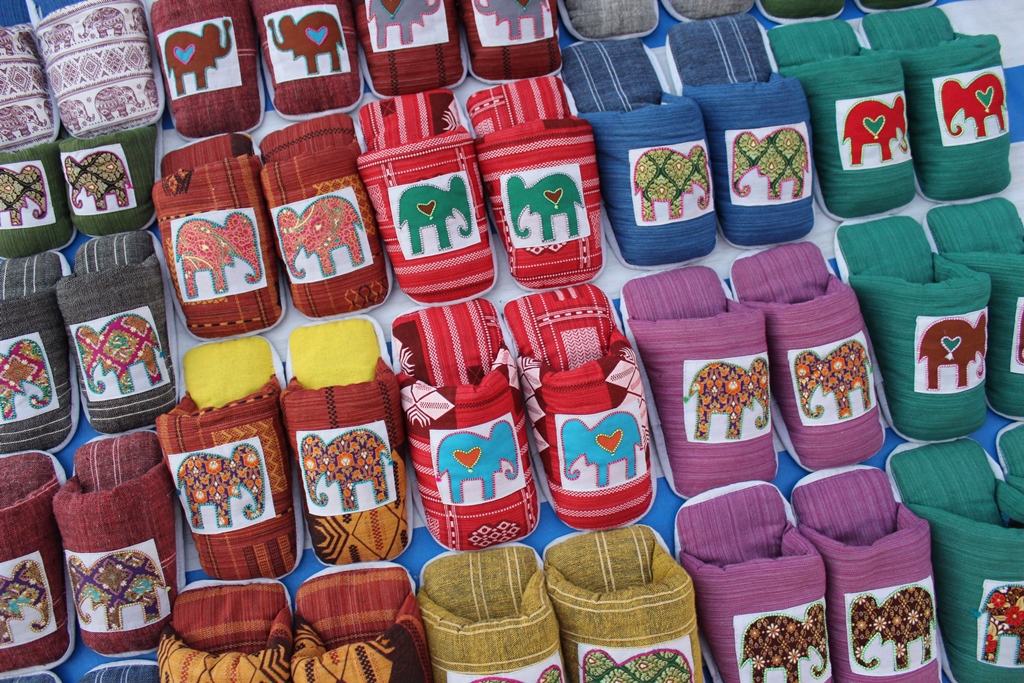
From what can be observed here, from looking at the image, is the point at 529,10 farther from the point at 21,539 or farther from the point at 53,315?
the point at 21,539

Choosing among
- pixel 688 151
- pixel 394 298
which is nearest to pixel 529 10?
pixel 688 151

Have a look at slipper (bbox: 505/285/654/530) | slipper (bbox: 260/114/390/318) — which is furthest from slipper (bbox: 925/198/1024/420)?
slipper (bbox: 260/114/390/318)

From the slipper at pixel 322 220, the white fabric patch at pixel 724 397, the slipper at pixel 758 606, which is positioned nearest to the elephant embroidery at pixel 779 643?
the slipper at pixel 758 606

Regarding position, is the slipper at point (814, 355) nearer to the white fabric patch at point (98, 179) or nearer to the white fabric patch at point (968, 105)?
the white fabric patch at point (968, 105)

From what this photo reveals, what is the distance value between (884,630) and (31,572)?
2100 millimetres

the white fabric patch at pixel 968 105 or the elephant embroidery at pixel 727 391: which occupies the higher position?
the white fabric patch at pixel 968 105

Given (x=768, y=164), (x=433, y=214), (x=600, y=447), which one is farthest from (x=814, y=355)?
(x=433, y=214)

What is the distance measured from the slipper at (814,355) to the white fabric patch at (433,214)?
0.77m

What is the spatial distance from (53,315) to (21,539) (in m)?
0.54

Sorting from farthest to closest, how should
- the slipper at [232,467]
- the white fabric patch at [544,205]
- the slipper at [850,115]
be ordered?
the slipper at [850,115] < the white fabric patch at [544,205] < the slipper at [232,467]

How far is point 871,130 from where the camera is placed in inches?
77.6

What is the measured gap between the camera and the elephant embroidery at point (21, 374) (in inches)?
68.7

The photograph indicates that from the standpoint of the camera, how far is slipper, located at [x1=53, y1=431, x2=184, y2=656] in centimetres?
167

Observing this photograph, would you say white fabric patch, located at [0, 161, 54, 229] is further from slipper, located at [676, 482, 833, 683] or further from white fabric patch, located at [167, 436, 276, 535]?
slipper, located at [676, 482, 833, 683]
